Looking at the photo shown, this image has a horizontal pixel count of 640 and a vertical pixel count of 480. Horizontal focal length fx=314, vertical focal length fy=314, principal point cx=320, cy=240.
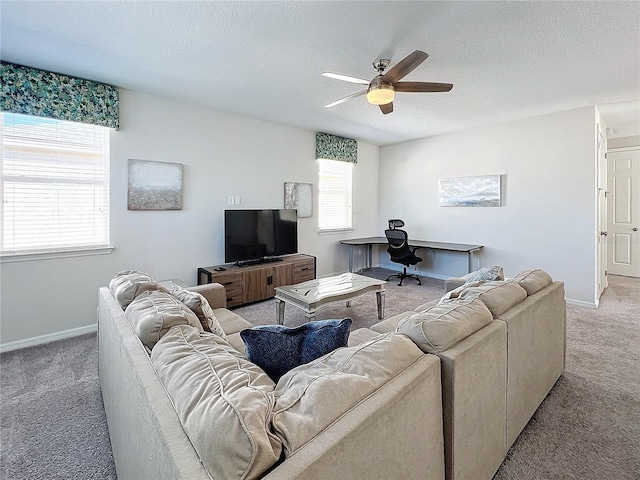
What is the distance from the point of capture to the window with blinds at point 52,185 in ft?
9.51

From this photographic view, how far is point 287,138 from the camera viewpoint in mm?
4957

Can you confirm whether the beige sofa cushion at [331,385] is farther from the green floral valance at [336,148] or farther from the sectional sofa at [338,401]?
the green floral valance at [336,148]

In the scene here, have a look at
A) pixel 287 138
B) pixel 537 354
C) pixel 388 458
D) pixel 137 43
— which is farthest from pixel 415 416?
pixel 287 138

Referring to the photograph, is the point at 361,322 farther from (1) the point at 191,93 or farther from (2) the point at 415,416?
(1) the point at 191,93

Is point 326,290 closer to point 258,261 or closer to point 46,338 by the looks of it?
point 258,261

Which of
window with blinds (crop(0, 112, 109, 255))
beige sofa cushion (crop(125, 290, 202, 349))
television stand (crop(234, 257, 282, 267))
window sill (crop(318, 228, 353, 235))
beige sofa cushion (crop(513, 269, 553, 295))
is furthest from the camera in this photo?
window sill (crop(318, 228, 353, 235))

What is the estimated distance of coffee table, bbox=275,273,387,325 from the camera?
291 centimetres

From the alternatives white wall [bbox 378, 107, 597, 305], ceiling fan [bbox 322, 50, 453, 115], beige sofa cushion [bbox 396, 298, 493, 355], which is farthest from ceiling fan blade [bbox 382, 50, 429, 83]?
white wall [bbox 378, 107, 597, 305]

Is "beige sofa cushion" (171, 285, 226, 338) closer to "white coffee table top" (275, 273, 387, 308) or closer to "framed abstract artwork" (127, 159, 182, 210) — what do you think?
"white coffee table top" (275, 273, 387, 308)

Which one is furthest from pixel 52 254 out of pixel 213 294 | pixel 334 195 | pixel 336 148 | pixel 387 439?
pixel 336 148

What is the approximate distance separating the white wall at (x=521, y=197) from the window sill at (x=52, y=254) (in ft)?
16.3

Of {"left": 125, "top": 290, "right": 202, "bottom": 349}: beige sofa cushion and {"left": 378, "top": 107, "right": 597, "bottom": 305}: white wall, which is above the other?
{"left": 378, "top": 107, "right": 597, "bottom": 305}: white wall

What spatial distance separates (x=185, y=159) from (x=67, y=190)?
4.10 feet

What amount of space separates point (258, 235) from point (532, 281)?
3.26 metres
